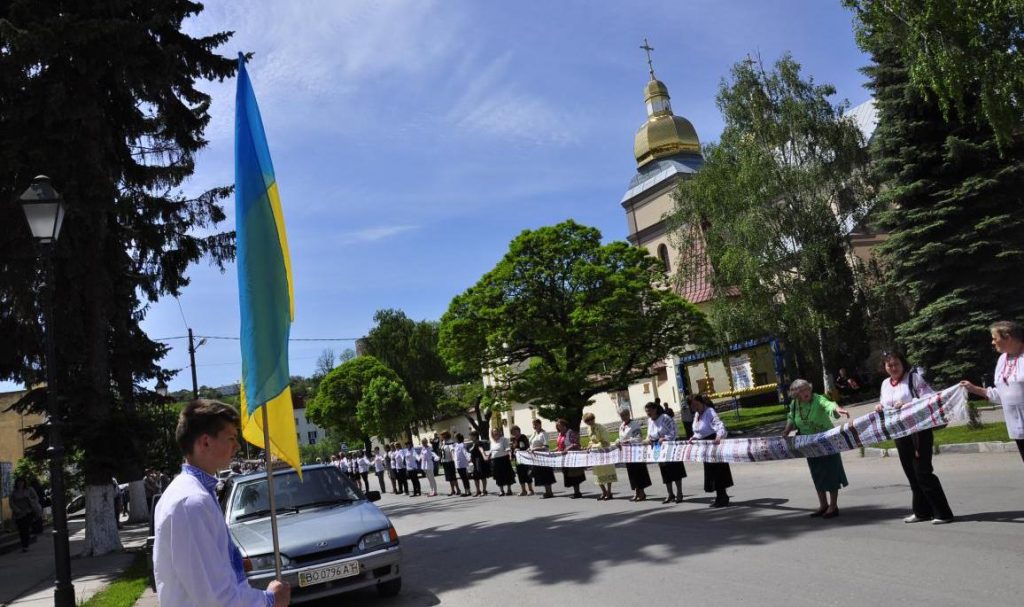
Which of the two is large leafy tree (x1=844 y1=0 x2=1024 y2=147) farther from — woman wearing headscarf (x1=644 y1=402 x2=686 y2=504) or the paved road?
woman wearing headscarf (x1=644 y1=402 x2=686 y2=504)

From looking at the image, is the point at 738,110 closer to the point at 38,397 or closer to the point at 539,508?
the point at 539,508

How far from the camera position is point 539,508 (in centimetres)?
1675

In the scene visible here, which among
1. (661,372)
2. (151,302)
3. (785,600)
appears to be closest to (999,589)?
(785,600)

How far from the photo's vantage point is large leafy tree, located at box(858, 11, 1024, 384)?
24.1m

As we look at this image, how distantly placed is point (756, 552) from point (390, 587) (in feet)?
13.1

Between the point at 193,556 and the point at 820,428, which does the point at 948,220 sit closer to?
the point at 820,428

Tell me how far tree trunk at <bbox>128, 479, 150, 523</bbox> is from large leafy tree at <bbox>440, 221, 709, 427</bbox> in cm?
1181

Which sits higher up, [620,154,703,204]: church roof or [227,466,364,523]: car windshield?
[620,154,703,204]: church roof

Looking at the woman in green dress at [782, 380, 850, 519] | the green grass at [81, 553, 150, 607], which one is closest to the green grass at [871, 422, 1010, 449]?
the woman in green dress at [782, 380, 850, 519]

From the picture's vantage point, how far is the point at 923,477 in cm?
862

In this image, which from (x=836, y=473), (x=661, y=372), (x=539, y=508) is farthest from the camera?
(x=661, y=372)

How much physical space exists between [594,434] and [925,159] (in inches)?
617

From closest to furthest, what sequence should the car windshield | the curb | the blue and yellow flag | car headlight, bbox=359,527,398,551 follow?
the blue and yellow flag < car headlight, bbox=359,527,398,551 < the car windshield < the curb

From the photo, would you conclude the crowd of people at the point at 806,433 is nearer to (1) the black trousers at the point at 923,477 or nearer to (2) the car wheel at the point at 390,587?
(1) the black trousers at the point at 923,477
